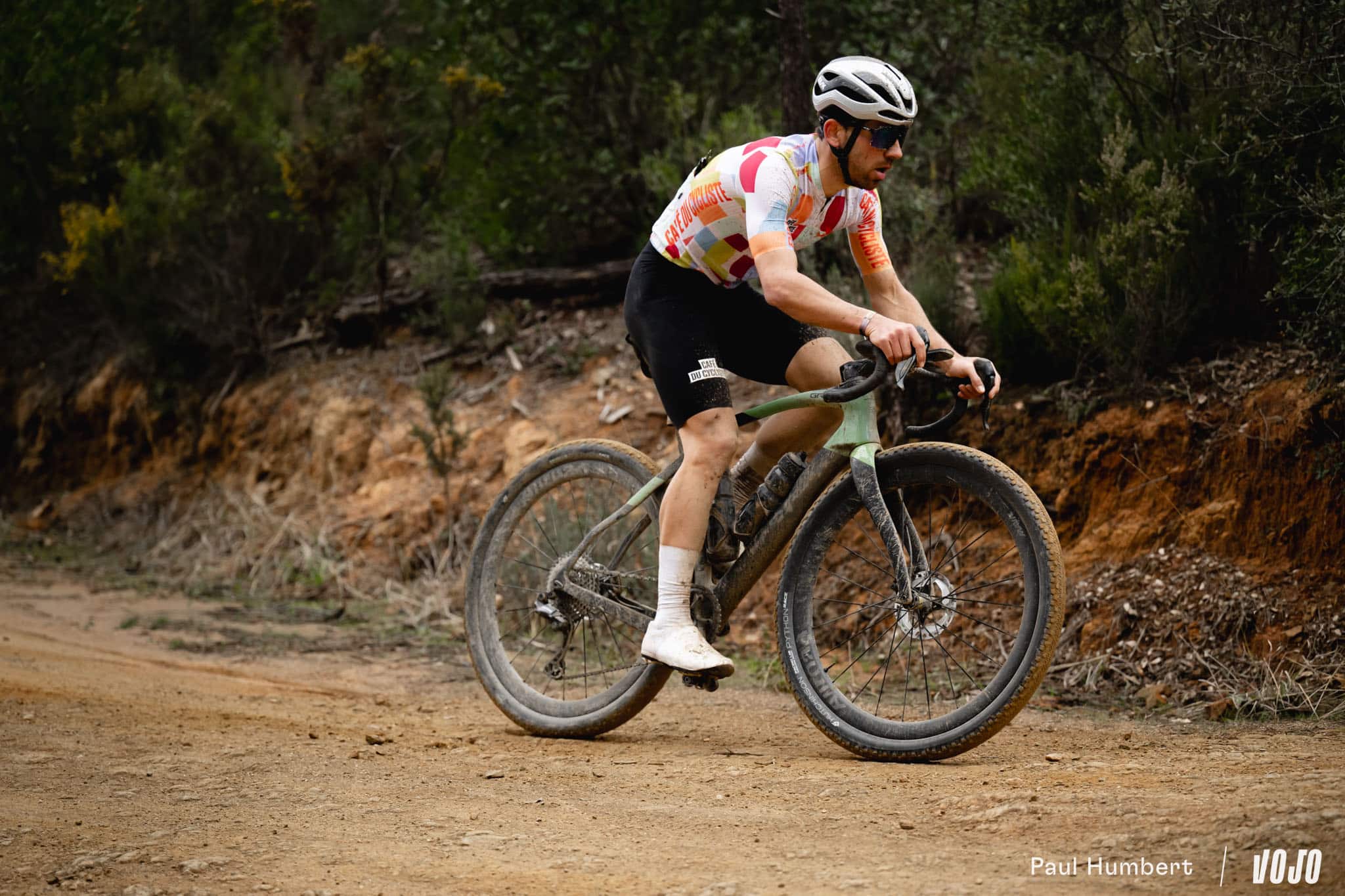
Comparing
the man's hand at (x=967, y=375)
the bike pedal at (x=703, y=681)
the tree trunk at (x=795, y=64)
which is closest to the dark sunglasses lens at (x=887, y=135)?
the man's hand at (x=967, y=375)

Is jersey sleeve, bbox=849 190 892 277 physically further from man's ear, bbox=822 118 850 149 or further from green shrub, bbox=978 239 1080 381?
green shrub, bbox=978 239 1080 381

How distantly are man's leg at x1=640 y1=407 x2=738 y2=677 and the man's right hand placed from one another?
2.52 ft

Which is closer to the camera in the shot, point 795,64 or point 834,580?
point 834,580

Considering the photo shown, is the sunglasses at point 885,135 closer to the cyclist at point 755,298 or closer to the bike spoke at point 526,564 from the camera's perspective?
the cyclist at point 755,298

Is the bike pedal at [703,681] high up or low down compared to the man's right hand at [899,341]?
down

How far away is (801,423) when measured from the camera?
15.6 ft

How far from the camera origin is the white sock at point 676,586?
463 cm

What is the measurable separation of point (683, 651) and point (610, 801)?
79cm

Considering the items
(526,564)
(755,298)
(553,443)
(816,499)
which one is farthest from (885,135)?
(553,443)

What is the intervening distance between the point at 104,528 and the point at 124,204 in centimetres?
317

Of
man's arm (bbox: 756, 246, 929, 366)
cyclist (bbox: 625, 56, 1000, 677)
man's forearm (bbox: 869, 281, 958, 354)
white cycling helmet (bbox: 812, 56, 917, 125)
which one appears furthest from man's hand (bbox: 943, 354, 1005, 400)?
white cycling helmet (bbox: 812, 56, 917, 125)

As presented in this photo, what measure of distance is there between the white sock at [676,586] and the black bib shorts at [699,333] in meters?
0.50

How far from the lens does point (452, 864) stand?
10.4ft

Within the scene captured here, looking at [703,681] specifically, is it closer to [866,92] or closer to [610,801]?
[610,801]
